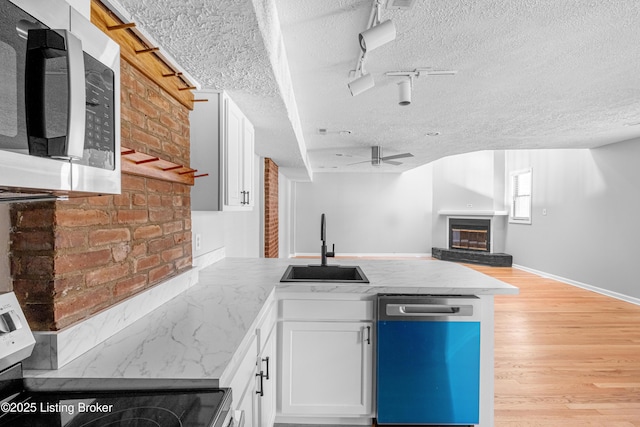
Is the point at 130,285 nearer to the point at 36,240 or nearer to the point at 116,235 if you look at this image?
the point at 116,235

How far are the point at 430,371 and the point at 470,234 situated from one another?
7.30 meters

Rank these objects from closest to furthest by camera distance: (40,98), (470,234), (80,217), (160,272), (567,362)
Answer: (40,98) < (80,217) < (160,272) < (567,362) < (470,234)

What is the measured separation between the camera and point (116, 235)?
4.23 feet

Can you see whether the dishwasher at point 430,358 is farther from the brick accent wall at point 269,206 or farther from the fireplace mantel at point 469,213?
the fireplace mantel at point 469,213

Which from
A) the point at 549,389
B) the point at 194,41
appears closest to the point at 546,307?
the point at 549,389

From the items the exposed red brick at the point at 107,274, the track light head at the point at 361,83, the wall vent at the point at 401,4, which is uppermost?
the wall vent at the point at 401,4

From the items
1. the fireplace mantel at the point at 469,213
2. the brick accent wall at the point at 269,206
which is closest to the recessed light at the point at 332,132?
the brick accent wall at the point at 269,206

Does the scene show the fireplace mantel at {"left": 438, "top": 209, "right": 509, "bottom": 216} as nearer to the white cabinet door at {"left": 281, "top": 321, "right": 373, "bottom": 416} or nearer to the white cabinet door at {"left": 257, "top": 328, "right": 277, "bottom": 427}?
the white cabinet door at {"left": 281, "top": 321, "right": 373, "bottom": 416}

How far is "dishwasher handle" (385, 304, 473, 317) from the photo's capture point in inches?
73.0

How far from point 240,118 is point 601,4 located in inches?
82.2

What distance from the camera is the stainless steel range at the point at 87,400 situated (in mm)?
→ 767

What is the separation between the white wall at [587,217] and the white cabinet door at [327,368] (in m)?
4.90

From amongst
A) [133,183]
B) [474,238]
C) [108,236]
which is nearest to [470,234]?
[474,238]

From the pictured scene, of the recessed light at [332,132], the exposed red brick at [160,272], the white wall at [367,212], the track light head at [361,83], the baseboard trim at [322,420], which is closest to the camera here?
the exposed red brick at [160,272]
